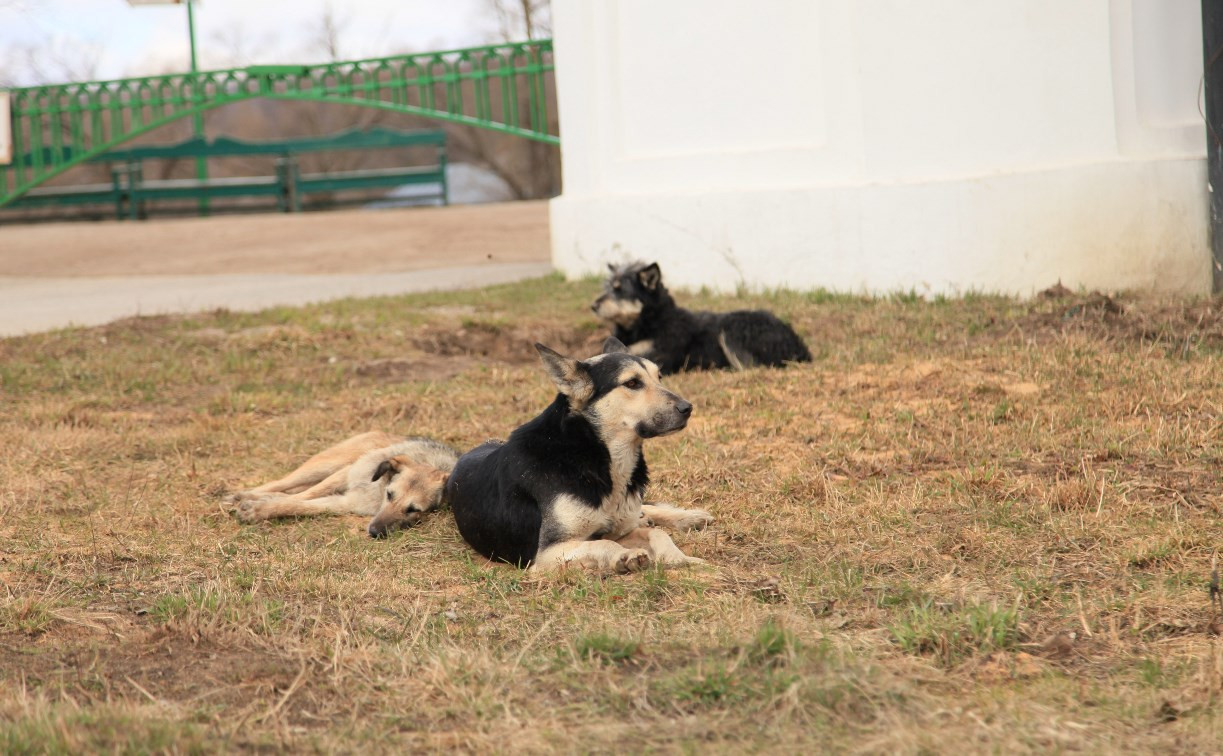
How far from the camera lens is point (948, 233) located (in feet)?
39.8

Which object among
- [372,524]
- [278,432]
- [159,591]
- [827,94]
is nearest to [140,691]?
[159,591]

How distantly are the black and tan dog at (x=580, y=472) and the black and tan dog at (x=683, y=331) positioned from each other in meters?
4.20

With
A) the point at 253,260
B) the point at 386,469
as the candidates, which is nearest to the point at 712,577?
the point at 386,469

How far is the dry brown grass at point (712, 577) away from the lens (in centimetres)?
361

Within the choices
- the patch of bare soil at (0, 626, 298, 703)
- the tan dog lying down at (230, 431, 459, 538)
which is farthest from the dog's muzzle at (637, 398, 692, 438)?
the patch of bare soil at (0, 626, 298, 703)

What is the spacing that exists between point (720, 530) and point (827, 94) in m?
8.04

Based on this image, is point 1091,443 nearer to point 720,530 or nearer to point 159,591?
point 720,530

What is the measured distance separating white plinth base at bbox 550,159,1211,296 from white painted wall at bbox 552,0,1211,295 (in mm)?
19

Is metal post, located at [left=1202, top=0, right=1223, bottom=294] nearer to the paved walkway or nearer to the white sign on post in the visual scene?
the paved walkway

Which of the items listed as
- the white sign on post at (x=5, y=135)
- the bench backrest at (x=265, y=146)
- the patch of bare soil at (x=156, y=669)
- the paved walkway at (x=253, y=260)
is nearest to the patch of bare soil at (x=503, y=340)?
the paved walkway at (x=253, y=260)

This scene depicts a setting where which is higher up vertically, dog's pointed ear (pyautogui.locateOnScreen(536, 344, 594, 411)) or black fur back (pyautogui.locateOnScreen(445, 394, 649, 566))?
dog's pointed ear (pyautogui.locateOnScreen(536, 344, 594, 411))

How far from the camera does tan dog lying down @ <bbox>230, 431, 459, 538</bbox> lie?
20.7ft

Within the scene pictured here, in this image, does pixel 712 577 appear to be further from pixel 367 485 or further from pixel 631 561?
pixel 367 485

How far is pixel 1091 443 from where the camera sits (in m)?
6.84
